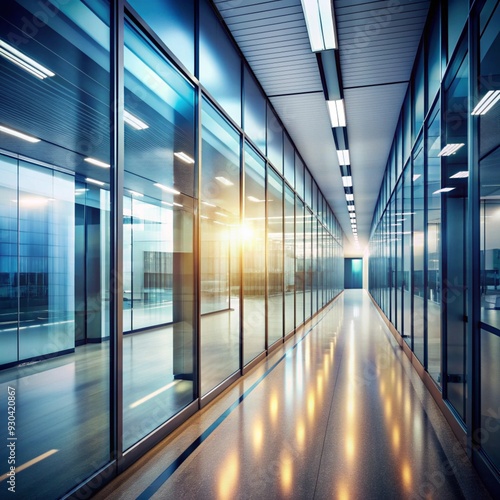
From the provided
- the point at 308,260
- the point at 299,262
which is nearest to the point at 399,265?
the point at 299,262

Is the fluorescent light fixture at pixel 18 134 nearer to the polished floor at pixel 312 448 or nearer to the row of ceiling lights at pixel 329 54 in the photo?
the row of ceiling lights at pixel 329 54

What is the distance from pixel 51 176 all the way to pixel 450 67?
6.76 metres

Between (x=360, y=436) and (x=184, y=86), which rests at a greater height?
(x=184, y=86)

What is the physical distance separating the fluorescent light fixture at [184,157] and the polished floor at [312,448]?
2.81 metres

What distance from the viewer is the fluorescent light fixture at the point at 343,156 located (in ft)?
34.3

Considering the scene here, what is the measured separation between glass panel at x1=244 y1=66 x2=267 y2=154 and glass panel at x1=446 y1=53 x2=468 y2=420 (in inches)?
120

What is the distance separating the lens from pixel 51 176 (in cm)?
736

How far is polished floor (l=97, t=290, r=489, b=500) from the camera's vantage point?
263 cm

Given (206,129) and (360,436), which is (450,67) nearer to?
(206,129)

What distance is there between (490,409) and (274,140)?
5.90 meters

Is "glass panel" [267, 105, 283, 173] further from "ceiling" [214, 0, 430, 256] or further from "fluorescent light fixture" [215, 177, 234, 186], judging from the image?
"fluorescent light fixture" [215, 177, 234, 186]

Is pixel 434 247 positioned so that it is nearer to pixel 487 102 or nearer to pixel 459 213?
pixel 459 213

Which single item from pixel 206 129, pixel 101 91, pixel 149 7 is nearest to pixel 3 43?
pixel 101 91

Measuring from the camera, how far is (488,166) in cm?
301
